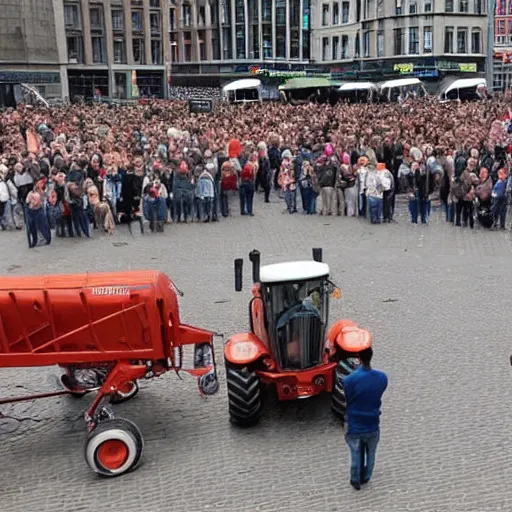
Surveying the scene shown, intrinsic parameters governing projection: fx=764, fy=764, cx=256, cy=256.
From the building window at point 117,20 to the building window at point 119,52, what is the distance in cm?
116

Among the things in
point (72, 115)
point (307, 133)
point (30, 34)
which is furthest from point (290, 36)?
point (307, 133)

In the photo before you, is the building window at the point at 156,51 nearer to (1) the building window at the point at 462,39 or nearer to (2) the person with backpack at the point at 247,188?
(1) the building window at the point at 462,39

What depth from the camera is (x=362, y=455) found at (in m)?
7.03

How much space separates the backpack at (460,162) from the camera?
19.1m

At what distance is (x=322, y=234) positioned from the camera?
18141 mm

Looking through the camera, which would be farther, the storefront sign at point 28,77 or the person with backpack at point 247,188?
the storefront sign at point 28,77

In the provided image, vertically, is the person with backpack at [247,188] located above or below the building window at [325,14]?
below

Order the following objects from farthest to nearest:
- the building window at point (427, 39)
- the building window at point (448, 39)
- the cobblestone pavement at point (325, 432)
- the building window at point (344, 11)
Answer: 1. the building window at point (344, 11)
2. the building window at point (448, 39)
3. the building window at point (427, 39)
4. the cobblestone pavement at point (325, 432)

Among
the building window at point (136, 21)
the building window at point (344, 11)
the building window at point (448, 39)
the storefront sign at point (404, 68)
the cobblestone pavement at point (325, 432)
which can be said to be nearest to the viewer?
the cobblestone pavement at point (325, 432)

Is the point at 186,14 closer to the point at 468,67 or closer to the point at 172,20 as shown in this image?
the point at 172,20

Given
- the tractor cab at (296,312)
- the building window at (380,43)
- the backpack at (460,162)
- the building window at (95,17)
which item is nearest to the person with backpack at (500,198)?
the backpack at (460,162)

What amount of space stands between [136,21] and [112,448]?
68397 millimetres

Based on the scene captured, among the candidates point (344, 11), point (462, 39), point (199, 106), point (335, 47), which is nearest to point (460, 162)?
point (199, 106)

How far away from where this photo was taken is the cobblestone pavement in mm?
7109
